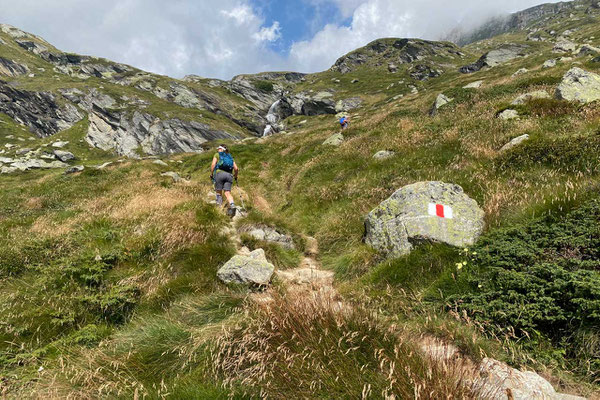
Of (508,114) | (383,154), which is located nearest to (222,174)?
(383,154)

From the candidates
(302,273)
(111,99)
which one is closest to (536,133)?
(302,273)

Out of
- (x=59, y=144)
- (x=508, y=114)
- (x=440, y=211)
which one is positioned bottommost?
(x=440, y=211)

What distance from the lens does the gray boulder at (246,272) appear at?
595cm

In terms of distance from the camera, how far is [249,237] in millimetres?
8438

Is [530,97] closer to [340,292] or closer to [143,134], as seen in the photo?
[340,292]

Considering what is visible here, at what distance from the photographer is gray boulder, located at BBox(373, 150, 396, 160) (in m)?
13.3

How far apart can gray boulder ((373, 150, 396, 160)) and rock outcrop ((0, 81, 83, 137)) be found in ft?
575

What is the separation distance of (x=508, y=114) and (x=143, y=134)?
127906 mm

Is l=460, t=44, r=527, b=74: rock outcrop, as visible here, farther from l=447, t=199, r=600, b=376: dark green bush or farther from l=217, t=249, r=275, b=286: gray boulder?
l=217, t=249, r=275, b=286: gray boulder

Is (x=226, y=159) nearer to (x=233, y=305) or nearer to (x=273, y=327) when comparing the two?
(x=233, y=305)

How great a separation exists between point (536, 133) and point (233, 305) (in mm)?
10982

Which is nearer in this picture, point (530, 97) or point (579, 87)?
point (579, 87)

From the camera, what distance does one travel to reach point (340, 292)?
5.54 metres

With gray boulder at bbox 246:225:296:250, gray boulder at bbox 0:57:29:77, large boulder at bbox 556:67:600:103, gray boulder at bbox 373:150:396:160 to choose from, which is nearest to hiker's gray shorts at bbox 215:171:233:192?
gray boulder at bbox 246:225:296:250
